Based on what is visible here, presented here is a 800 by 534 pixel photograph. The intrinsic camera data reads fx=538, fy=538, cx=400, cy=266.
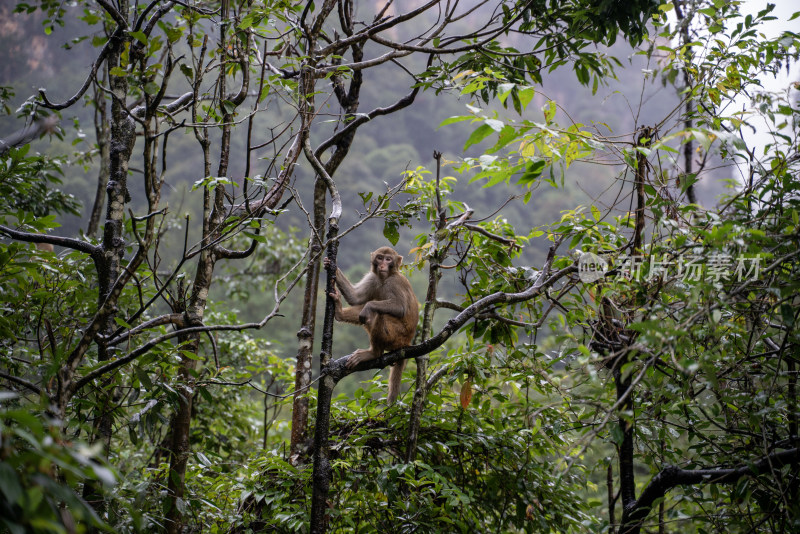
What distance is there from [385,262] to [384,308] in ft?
1.77

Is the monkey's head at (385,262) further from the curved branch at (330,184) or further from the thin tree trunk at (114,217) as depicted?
the thin tree trunk at (114,217)

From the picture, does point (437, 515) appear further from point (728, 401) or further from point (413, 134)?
point (413, 134)

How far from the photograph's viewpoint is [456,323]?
2.89m

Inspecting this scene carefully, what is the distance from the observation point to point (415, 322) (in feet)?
15.1

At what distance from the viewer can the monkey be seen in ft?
14.1

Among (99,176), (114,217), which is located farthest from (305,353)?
(99,176)

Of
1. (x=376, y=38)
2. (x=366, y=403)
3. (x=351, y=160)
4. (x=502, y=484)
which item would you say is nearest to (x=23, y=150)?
(x=376, y=38)

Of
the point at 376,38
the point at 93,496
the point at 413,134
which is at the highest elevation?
the point at 413,134

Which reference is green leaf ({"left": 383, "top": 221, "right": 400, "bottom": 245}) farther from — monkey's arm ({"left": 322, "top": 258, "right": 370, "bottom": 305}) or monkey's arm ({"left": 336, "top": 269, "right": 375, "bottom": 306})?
monkey's arm ({"left": 336, "top": 269, "right": 375, "bottom": 306})

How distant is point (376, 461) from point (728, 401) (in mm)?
2041

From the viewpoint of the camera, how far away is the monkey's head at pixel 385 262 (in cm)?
480

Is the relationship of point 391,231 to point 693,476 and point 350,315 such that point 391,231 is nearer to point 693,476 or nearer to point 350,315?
point 350,315

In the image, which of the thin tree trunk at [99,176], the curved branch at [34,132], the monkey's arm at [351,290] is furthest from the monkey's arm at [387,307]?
the thin tree trunk at [99,176]

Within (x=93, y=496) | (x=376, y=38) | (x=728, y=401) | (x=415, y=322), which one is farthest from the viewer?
(x=415, y=322)
